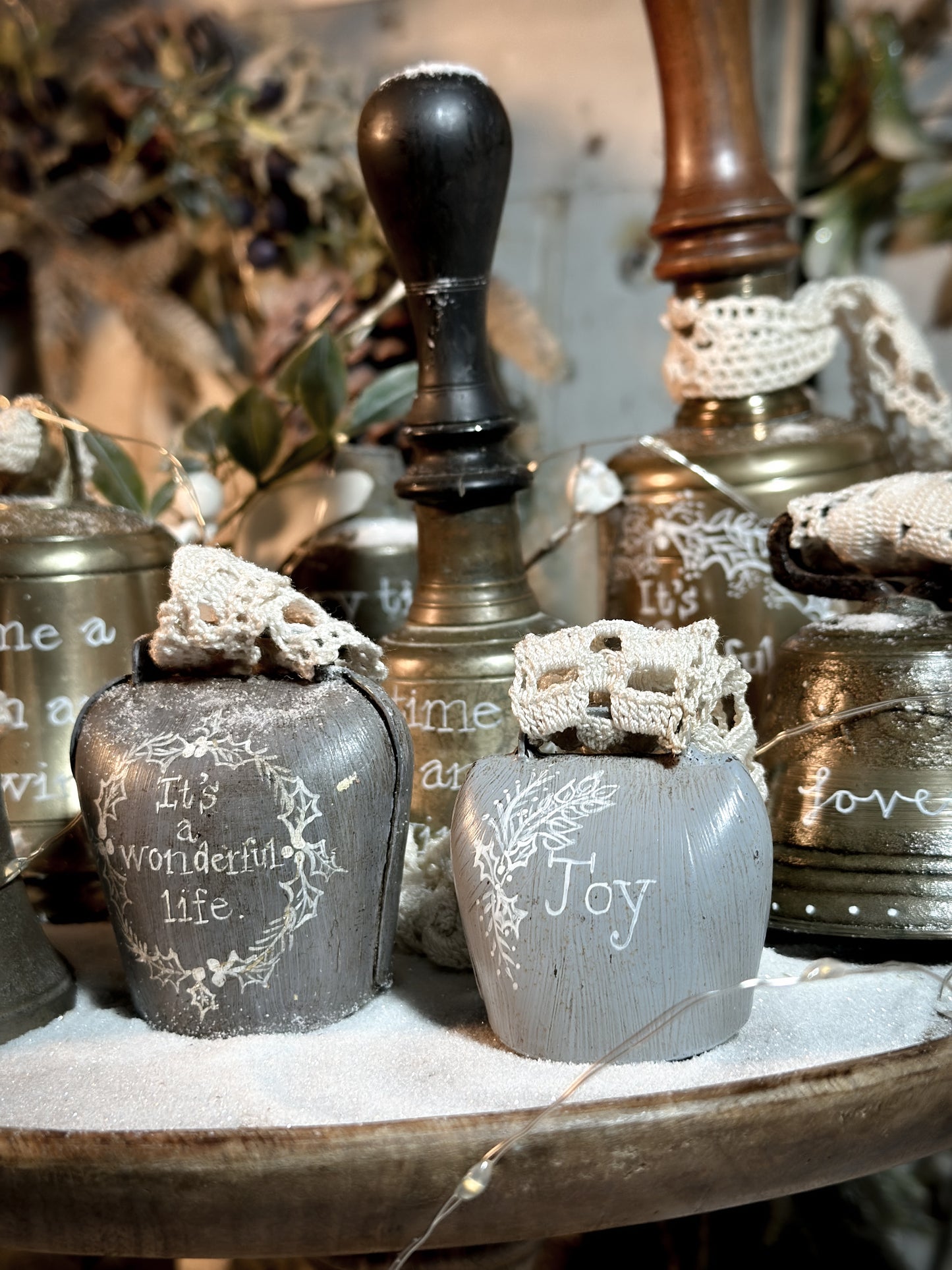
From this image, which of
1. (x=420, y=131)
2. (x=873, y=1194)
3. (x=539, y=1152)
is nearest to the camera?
(x=539, y=1152)

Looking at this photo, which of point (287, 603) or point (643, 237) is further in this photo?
point (643, 237)

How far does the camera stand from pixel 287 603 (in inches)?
18.7

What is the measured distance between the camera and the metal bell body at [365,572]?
2.35ft

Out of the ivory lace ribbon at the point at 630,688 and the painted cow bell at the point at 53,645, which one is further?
the painted cow bell at the point at 53,645

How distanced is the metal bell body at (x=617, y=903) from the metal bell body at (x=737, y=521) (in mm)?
205

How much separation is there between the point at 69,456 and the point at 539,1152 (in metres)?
0.40

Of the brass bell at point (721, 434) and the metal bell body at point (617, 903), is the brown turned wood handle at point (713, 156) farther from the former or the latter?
the metal bell body at point (617, 903)

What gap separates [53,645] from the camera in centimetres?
57

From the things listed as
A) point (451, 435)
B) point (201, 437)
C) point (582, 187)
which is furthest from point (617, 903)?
point (582, 187)

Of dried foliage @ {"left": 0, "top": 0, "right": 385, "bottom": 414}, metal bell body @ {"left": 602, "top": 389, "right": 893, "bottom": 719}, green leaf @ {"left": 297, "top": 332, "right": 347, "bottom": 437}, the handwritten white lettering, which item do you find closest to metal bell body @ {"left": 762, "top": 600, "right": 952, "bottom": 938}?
the handwritten white lettering

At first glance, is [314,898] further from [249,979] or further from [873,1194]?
[873,1194]

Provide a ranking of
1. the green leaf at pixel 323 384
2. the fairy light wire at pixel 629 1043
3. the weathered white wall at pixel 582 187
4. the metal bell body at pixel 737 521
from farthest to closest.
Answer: the weathered white wall at pixel 582 187 → the green leaf at pixel 323 384 → the metal bell body at pixel 737 521 → the fairy light wire at pixel 629 1043

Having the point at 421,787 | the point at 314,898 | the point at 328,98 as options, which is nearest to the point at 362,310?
the point at 328,98

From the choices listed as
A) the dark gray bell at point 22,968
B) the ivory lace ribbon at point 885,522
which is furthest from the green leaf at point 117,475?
the ivory lace ribbon at point 885,522
